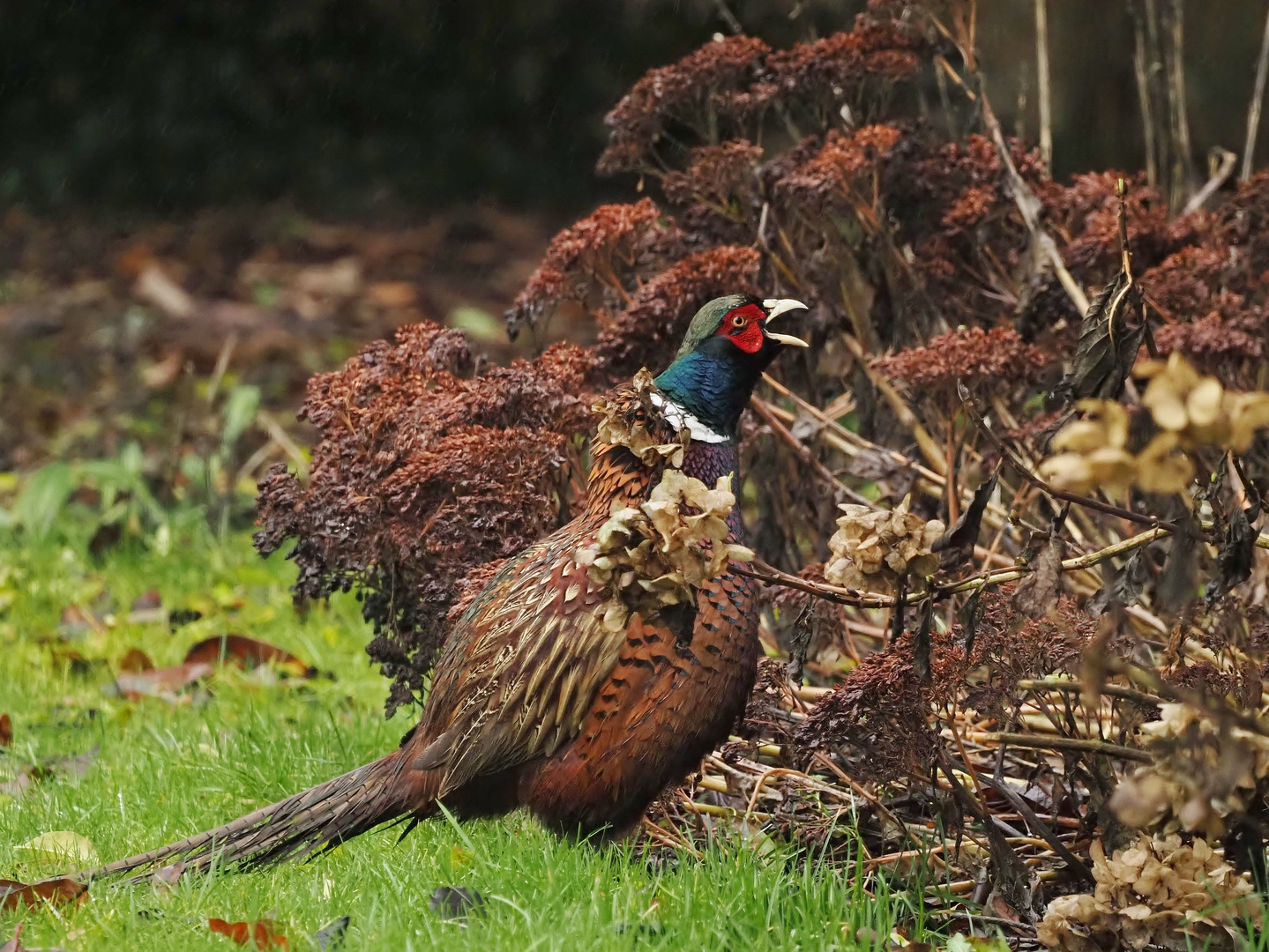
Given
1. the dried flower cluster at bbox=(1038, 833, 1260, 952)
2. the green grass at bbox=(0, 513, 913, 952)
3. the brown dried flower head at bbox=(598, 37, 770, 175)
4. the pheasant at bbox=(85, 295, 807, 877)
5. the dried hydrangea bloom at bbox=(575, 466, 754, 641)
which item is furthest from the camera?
the brown dried flower head at bbox=(598, 37, 770, 175)

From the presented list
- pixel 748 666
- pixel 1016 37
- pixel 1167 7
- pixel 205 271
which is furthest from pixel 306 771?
pixel 205 271

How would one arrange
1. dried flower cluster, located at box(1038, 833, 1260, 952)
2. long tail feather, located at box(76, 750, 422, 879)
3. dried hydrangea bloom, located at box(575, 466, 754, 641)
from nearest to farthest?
dried hydrangea bloom, located at box(575, 466, 754, 641) < dried flower cluster, located at box(1038, 833, 1260, 952) < long tail feather, located at box(76, 750, 422, 879)

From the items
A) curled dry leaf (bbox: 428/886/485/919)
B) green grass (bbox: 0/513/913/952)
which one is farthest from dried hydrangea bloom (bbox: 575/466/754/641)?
curled dry leaf (bbox: 428/886/485/919)

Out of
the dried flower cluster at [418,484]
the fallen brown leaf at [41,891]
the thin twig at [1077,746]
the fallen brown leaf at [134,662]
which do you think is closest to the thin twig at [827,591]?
the thin twig at [1077,746]

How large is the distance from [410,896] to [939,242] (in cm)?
214

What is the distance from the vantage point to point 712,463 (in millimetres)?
2949

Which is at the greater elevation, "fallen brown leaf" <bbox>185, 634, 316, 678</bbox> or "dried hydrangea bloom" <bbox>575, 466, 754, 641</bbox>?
"dried hydrangea bloom" <bbox>575, 466, 754, 641</bbox>

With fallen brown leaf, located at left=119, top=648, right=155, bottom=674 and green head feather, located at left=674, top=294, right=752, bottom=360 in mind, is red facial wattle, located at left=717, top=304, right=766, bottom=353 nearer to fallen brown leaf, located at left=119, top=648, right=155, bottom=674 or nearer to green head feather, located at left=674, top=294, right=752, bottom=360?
green head feather, located at left=674, top=294, right=752, bottom=360

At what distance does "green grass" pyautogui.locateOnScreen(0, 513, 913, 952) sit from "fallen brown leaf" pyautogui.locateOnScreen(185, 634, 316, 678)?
99mm

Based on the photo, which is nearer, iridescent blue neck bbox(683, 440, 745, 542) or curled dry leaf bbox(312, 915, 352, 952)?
curled dry leaf bbox(312, 915, 352, 952)

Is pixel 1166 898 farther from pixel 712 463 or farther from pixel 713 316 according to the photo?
pixel 713 316

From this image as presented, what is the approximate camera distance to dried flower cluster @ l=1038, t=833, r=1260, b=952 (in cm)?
227

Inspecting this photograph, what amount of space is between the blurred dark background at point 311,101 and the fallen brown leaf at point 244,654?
470 centimetres

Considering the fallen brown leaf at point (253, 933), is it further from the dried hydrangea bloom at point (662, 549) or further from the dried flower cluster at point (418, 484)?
the dried flower cluster at point (418, 484)
